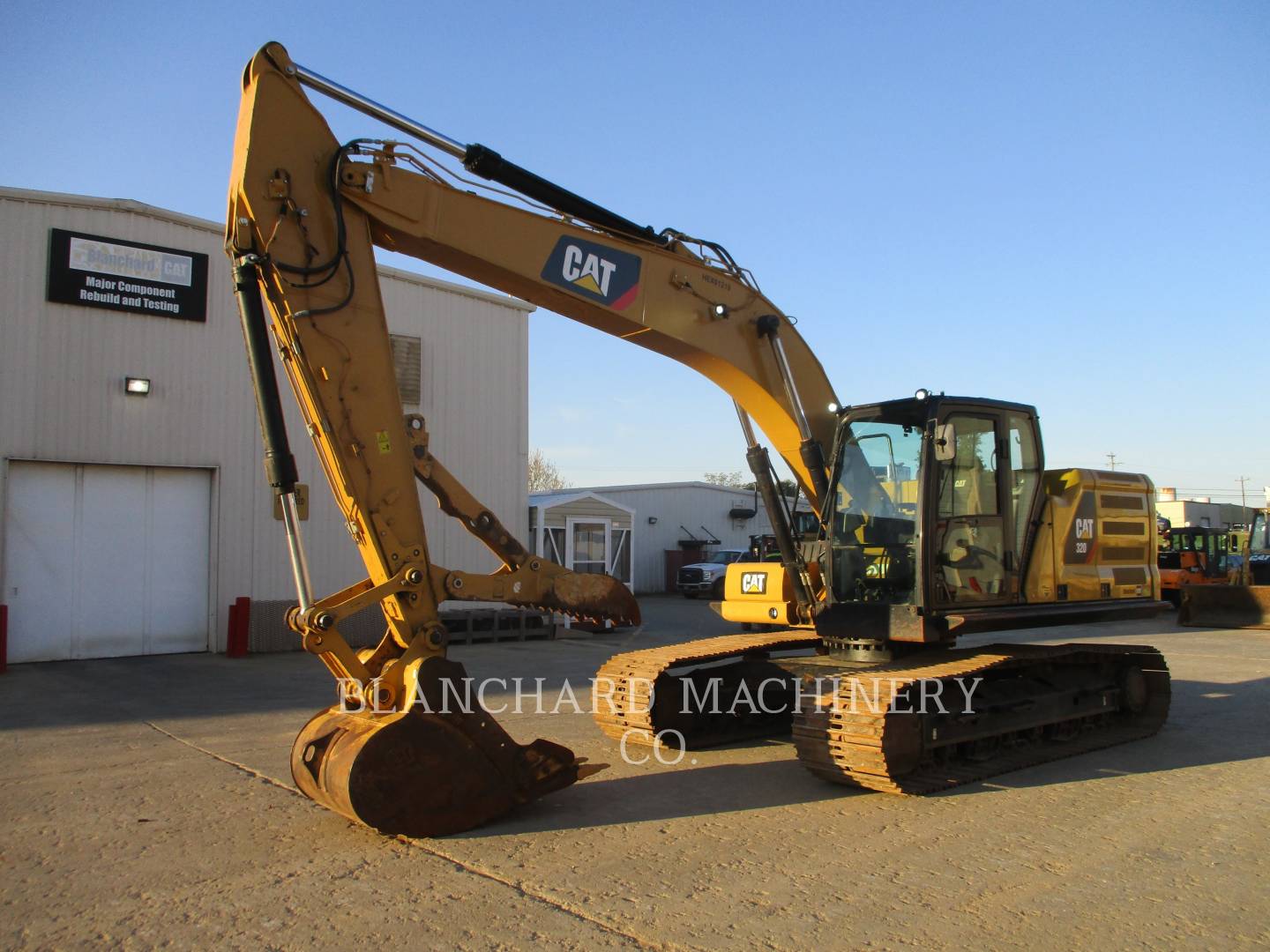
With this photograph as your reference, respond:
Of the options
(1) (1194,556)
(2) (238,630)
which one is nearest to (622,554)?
(2) (238,630)

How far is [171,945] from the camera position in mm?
4395

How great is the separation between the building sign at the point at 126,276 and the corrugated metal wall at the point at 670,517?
1982 centimetres

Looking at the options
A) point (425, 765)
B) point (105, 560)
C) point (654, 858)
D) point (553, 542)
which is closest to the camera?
point (654, 858)

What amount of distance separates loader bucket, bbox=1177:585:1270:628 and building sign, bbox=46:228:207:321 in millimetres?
20880

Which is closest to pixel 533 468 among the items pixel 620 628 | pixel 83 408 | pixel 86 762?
pixel 620 628

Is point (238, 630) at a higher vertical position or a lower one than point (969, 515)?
lower

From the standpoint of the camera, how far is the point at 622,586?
680 centimetres

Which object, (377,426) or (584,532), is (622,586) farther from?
(584,532)

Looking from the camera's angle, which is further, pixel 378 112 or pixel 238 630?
pixel 238 630

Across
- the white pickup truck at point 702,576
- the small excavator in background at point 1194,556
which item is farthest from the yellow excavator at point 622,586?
the white pickup truck at point 702,576

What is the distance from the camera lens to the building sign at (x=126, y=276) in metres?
14.6

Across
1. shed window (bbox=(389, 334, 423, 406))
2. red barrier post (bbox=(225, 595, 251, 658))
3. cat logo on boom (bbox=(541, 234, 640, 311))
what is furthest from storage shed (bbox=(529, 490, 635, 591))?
cat logo on boom (bbox=(541, 234, 640, 311))

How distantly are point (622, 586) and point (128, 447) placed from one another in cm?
1131

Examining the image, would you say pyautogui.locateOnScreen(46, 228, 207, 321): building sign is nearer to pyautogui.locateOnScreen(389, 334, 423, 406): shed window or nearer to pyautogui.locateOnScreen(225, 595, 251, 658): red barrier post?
pyautogui.locateOnScreen(389, 334, 423, 406): shed window
